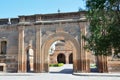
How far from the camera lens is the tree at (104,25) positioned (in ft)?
35.1

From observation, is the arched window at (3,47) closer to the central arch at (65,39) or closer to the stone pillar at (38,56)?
the stone pillar at (38,56)

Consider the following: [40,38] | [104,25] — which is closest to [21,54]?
[40,38]

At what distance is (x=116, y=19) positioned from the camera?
11.0 meters

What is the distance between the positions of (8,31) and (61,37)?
21.3 feet

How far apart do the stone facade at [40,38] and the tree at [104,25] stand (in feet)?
38.8

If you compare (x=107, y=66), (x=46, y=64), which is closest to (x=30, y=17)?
(x=46, y=64)

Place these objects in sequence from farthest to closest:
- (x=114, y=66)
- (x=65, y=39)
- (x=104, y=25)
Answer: (x=65, y=39)
(x=114, y=66)
(x=104, y=25)

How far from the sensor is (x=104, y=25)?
11523mm

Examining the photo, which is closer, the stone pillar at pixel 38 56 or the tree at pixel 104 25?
the tree at pixel 104 25

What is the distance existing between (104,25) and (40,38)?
14458 mm

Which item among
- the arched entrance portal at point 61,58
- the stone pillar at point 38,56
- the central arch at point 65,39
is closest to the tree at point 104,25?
the central arch at point 65,39

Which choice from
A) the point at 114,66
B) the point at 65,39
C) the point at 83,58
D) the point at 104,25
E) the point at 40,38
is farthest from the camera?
the point at 40,38

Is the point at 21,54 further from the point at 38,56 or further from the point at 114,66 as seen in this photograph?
the point at 114,66

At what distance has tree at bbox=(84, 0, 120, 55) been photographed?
1070 centimetres
